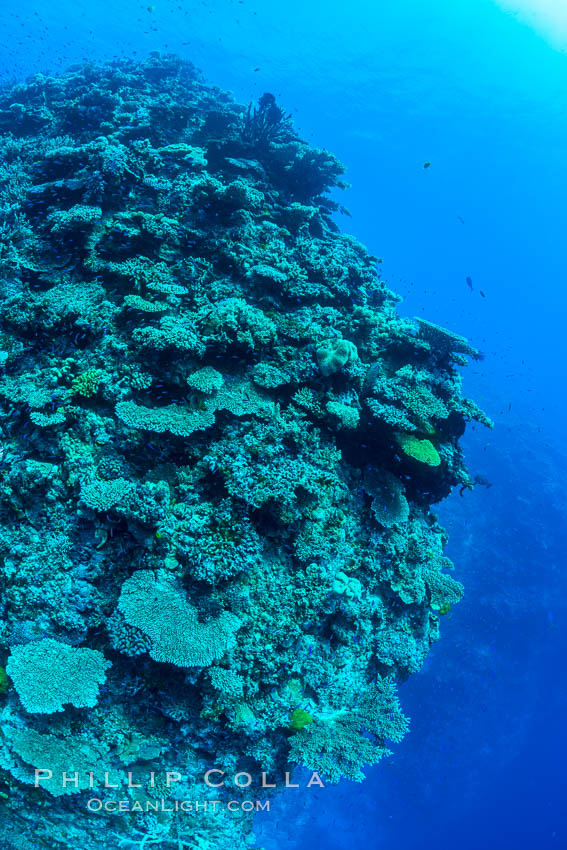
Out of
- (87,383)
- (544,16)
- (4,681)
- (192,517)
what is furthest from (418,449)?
(544,16)

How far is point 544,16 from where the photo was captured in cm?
3900

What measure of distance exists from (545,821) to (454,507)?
1858 cm

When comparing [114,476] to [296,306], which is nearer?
[114,476]

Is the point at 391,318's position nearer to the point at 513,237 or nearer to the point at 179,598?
the point at 179,598

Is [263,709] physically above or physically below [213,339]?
→ below

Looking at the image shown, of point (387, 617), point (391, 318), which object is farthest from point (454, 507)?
point (387, 617)

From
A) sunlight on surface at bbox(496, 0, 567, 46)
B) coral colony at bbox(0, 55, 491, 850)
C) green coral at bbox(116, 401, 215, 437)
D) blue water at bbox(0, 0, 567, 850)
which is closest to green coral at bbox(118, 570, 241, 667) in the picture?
A: coral colony at bbox(0, 55, 491, 850)

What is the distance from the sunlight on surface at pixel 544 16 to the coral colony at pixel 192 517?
51.4m

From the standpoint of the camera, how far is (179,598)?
4629 mm

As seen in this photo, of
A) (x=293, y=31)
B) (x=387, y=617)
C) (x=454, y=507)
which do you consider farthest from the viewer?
(x=293, y=31)

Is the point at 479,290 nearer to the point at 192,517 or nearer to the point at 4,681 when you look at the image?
the point at 192,517

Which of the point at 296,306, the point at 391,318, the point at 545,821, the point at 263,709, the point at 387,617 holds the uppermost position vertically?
the point at 391,318

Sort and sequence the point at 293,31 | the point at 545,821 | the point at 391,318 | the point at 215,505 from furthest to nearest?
the point at 293,31 → the point at 545,821 → the point at 391,318 → the point at 215,505

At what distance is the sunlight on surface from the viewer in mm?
38312
